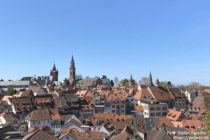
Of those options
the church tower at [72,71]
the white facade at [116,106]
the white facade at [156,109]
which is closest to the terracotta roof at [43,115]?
the white facade at [116,106]

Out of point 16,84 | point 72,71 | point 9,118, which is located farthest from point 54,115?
point 16,84

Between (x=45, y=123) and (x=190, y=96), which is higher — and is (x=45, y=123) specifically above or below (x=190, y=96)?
below

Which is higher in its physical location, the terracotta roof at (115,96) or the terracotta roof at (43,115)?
the terracotta roof at (115,96)

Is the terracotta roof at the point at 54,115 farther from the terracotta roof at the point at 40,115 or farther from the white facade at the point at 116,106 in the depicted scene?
the white facade at the point at 116,106

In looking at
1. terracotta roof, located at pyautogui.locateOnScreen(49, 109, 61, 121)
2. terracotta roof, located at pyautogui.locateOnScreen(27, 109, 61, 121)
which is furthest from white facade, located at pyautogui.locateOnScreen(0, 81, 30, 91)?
terracotta roof, located at pyautogui.locateOnScreen(27, 109, 61, 121)

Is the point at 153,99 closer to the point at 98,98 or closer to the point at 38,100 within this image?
the point at 98,98

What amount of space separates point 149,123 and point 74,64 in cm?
11038

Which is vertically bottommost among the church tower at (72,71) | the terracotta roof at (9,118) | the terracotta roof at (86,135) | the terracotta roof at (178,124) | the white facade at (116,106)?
the terracotta roof at (86,135)

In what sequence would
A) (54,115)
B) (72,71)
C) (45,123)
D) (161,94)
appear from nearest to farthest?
(45,123) < (54,115) < (161,94) < (72,71)

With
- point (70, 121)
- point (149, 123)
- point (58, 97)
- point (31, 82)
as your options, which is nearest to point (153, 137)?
point (149, 123)

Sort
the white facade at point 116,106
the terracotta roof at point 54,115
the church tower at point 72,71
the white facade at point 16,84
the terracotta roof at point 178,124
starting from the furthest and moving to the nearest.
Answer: the white facade at point 16,84, the church tower at point 72,71, the white facade at point 116,106, the terracotta roof at point 54,115, the terracotta roof at point 178,124

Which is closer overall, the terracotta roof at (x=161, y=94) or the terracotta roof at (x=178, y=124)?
the terracotta roof at (x=178, y=124)

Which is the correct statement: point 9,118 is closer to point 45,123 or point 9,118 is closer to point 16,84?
point 45,123

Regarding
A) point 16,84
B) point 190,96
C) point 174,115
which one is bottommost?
point 174,115
